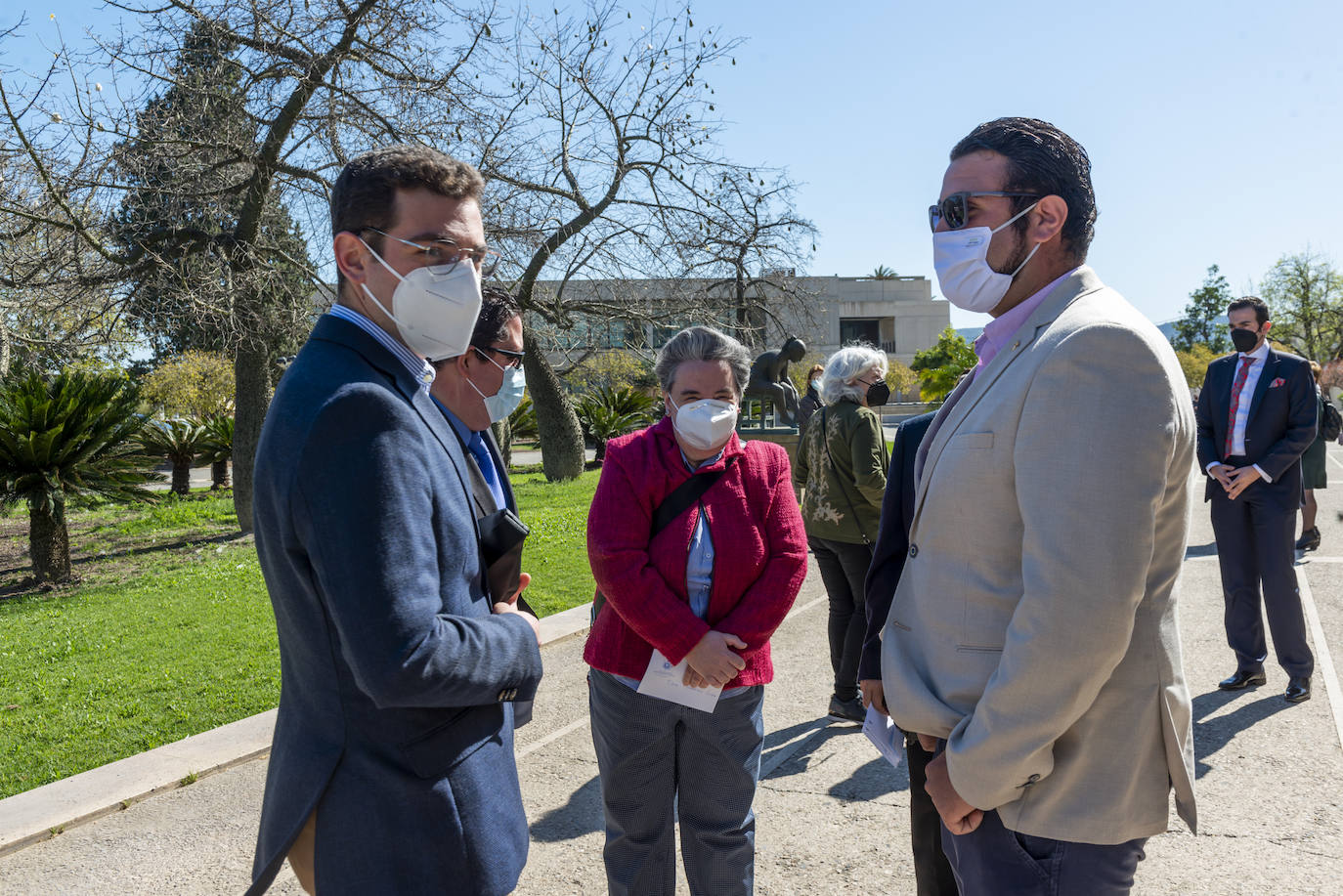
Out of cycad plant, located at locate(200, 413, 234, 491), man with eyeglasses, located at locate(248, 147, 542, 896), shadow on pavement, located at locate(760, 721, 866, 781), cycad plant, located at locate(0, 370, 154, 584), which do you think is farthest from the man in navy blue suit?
cycad plant, located at locate(200, 413, 234, 491)

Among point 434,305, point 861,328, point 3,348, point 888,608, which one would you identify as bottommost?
point 888,608

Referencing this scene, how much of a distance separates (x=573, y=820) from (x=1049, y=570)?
9.77 feet

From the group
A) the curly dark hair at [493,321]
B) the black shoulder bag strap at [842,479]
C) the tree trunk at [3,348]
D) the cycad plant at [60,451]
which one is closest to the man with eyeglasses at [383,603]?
the curly dark hair at [493,321]

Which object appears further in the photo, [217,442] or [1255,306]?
[217,442]

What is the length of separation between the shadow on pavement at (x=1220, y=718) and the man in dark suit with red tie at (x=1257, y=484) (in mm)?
97

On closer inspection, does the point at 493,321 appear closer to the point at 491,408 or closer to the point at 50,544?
the point at 491,408

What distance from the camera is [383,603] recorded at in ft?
5.00

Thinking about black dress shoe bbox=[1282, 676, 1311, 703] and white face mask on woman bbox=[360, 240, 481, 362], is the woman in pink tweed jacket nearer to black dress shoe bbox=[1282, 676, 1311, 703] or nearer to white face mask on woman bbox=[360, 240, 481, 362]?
white face mask on woman bbox=[360, 240, 481, 362]

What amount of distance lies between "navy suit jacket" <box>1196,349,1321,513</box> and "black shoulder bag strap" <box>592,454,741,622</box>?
4096mm

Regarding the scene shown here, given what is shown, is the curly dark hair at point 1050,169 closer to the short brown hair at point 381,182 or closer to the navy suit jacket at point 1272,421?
the short brown hair at point 381,182

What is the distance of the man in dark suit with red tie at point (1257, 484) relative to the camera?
215 inches

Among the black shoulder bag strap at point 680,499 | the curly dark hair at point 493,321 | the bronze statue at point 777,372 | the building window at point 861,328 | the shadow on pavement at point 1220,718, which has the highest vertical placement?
the building window at point 861,328

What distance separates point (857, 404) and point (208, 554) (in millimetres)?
8752

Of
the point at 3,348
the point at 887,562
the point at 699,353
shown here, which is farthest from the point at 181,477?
the point at 887,562
